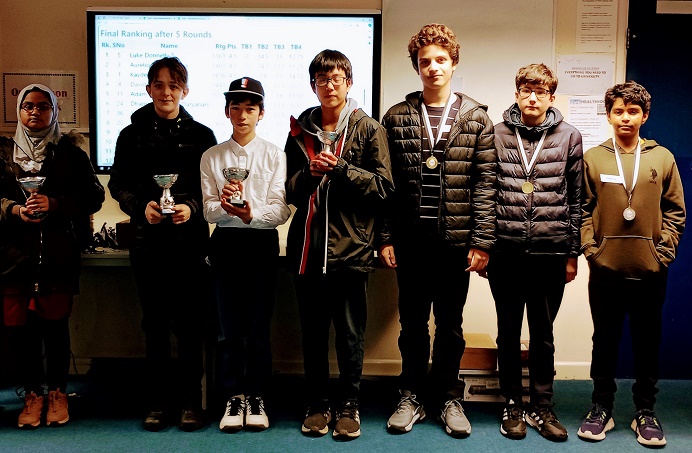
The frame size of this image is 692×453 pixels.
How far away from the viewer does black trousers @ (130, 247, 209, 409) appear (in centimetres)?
271

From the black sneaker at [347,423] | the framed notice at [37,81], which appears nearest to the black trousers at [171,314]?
the black sneaker at [347,423]

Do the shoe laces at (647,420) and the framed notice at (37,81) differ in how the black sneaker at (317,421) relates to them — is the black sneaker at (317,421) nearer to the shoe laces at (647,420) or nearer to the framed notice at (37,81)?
the shoe laces at (647,420)

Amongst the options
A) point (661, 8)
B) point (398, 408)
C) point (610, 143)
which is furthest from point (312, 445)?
point (661, 8)

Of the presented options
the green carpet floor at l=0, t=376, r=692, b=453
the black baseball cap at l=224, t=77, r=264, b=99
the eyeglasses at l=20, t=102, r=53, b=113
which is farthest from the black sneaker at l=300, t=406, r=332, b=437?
the eyeglasses at l=20, t=102, r=53, b=113

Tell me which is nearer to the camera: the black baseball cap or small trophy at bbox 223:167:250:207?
small trophy at bbox 223:167:250:207

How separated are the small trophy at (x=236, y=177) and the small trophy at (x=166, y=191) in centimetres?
24

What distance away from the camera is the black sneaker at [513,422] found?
274 cm

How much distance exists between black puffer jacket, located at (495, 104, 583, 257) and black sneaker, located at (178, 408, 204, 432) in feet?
5.29

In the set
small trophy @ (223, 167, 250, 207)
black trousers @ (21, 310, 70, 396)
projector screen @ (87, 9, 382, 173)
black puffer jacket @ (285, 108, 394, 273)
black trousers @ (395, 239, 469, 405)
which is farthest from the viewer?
projector screen @ (87, 9, 382, 173)

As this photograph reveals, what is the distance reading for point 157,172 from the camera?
2.71 m

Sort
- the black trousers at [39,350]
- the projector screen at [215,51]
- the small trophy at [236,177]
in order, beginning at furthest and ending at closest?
the projector screen at [215,51] → the black trousers at [39,350] → the small trophy at [236,177]

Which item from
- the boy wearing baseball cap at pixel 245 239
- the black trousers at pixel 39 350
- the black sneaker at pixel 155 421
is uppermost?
the boy wearing baseball cap at pixel 245 239

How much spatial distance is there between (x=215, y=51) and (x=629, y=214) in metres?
2.42

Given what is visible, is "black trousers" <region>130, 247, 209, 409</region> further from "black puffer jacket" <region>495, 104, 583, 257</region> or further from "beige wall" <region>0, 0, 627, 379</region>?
"black puffer jacket" <region>495, 104, 583, 257</region>
